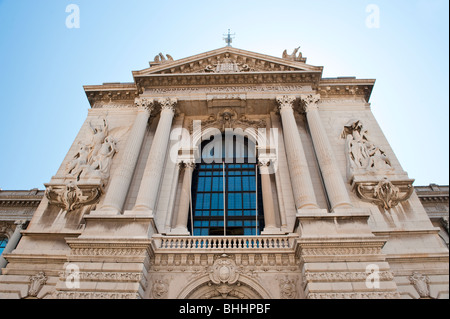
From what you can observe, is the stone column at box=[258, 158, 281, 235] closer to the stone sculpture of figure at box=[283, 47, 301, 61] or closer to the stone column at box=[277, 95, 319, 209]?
the stone column at box=[277, 95, 319, 209]

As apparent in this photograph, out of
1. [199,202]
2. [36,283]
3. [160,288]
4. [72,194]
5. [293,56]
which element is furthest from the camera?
[293,56]

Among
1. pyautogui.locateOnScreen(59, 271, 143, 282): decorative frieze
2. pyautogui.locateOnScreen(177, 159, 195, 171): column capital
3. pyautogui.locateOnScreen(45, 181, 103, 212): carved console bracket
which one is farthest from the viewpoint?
pyautogui.locateOnScreen(177, 159, 195, 171): column capital

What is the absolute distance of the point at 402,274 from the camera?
12062 millimetres

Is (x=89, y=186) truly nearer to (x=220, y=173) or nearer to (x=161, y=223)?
(x=161, y=223)

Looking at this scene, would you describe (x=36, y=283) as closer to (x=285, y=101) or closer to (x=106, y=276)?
(x=106, y=276)

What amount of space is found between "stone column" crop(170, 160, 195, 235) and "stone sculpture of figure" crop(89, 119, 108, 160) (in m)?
5.33

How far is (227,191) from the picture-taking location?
1719 cm

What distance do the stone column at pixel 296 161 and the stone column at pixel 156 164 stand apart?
23.4 feet

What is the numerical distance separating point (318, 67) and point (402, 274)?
1343 centimetres

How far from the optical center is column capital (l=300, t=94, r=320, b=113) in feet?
58.8

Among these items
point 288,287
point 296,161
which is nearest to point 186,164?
point 296,161

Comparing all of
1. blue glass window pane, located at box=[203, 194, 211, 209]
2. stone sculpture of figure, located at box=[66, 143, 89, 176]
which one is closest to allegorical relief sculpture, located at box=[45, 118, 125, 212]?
stone sculpture of figure, located at box=[66, 143, 89, 176]

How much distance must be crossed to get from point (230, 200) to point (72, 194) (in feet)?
28.2

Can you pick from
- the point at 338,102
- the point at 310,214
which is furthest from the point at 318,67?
the point at 310,214
